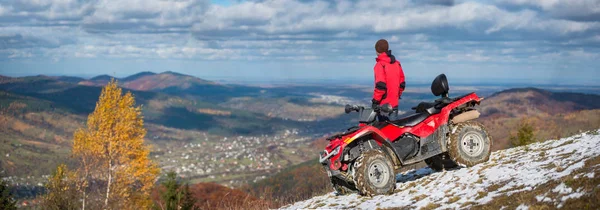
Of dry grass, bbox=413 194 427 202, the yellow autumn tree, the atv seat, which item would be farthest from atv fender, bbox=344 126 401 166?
the yellow autumn tree

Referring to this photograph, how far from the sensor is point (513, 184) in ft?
28.7

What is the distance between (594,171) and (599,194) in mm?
1328

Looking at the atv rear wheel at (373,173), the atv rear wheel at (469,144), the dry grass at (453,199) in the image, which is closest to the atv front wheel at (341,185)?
the atv rear wheel at (373,173)

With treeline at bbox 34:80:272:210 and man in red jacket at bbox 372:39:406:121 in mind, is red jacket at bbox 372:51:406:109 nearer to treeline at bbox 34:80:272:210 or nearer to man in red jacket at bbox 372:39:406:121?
man in red jacket at bbox 372:39:406:121

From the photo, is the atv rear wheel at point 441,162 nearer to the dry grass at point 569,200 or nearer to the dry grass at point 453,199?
the dry grass at point 453,199

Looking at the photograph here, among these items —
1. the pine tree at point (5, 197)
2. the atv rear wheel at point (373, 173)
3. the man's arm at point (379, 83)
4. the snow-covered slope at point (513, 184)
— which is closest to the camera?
the snow-covered slope at point (513, 184)

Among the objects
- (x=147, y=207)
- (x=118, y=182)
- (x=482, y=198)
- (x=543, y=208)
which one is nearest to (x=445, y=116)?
(x=482, y=198)

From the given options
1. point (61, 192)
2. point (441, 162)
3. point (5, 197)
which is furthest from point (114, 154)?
point (441, 162)

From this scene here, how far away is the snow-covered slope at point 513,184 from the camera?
A: 23.1ft

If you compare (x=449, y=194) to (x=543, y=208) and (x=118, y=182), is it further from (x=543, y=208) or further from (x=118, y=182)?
(x=118, y=182)

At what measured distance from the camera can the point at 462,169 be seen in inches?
446

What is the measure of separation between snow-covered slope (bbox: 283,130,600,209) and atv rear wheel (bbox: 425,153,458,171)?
372mm

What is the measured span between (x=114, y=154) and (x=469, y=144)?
3567 cm

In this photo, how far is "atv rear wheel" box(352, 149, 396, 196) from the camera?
416 inches
